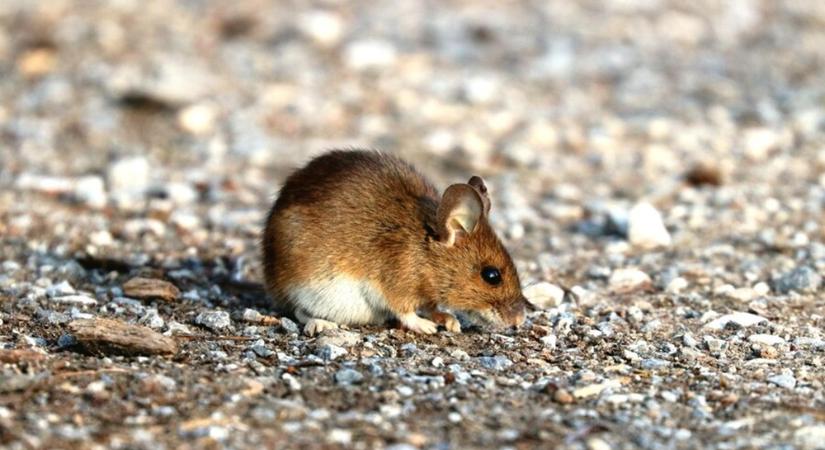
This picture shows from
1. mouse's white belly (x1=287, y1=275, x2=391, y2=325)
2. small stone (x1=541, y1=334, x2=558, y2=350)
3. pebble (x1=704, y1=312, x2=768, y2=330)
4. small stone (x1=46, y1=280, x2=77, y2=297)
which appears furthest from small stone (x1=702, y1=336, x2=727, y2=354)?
small stone (x1=46, y1=280, x2=77, y2=297)

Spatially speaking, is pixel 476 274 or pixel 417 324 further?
pixel 476 274

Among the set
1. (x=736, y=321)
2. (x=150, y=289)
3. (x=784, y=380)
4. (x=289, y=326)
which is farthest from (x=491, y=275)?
(x=150, y=289)

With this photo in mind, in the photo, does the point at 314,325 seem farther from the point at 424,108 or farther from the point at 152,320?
the point at 424,108

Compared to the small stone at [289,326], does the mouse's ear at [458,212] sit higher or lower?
higher

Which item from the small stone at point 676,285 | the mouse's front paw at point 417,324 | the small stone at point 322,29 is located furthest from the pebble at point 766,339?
the small stone at point 322,29

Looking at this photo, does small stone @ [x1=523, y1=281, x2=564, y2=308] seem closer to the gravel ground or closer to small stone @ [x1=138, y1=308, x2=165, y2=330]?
the gravel ground

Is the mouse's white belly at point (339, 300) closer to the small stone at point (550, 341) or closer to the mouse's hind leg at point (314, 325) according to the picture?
the mouse's hind leg at point (314, 325)

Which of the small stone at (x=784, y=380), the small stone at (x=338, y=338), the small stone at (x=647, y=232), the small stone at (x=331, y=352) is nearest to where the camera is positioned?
the small stone at (x=784, y=380)
